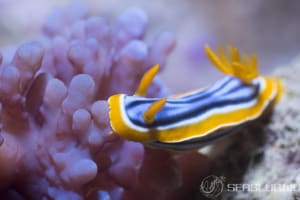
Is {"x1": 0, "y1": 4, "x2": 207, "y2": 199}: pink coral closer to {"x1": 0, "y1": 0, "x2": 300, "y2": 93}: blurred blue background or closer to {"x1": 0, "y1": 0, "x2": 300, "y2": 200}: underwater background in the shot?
{"x1": 0, "y1": 0, "x2": 300, "y2": 200}: underwater background

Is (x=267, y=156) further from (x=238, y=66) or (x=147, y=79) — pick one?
(x=147, y=79)

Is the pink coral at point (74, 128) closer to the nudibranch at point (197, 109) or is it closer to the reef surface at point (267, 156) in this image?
the nudibranch at point (197, 109)

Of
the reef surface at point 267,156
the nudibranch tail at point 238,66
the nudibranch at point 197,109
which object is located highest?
the nudibranch tail at point 238,66

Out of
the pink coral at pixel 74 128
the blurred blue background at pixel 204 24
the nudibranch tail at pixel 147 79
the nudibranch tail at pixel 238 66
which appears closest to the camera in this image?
the pink coral at pixel 74 128

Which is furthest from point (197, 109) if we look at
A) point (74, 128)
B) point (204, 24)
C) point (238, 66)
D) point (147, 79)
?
point (204, 24)

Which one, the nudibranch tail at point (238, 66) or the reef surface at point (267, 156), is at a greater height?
the nudibranch tail at point (238, 66)

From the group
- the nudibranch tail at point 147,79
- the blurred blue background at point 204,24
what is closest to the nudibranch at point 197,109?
the nudibranch tail at point 147,79
